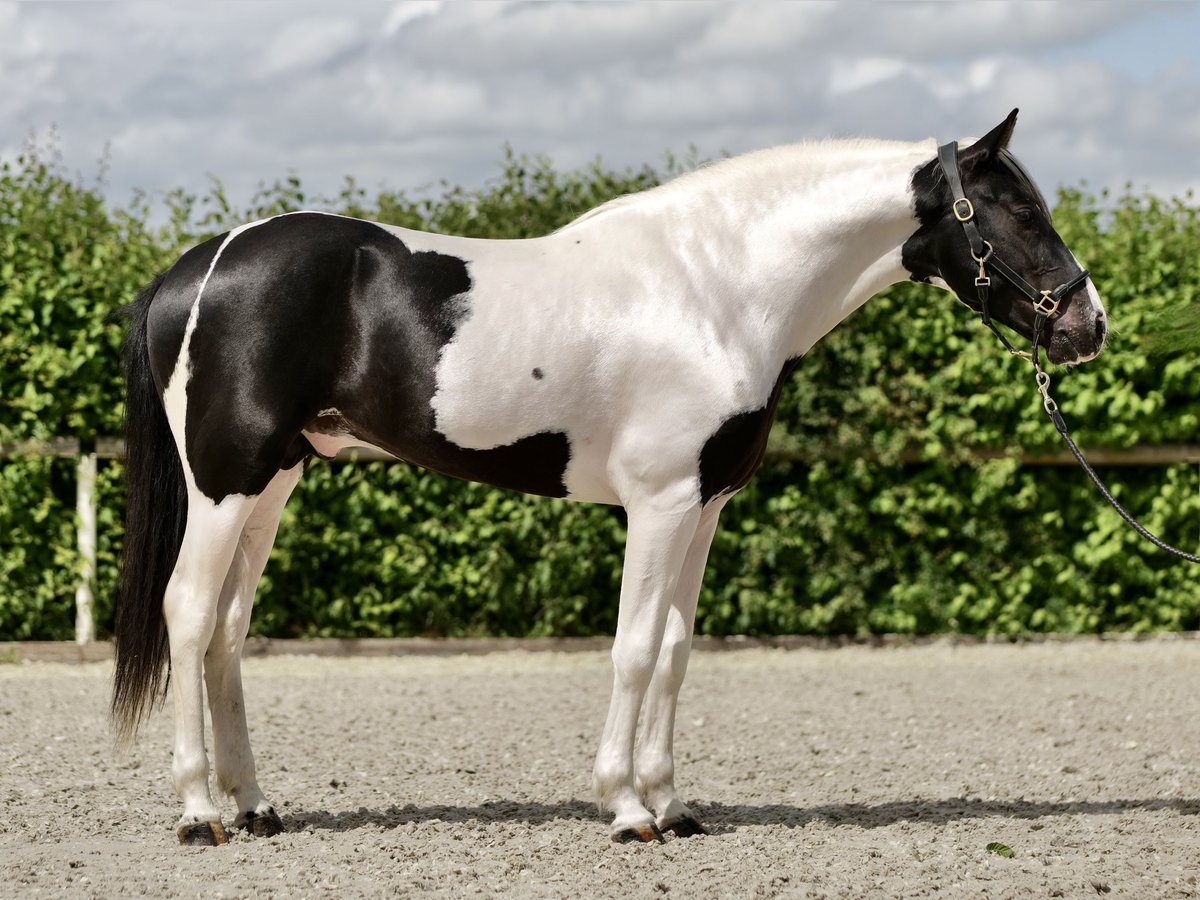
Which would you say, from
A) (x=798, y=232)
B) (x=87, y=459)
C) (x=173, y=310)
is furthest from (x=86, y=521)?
(x=798, y=232)

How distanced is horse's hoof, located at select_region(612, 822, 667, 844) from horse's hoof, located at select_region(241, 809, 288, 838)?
Answer: 118 cm

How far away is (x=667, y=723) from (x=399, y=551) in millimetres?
4661

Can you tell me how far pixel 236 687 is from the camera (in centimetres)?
455

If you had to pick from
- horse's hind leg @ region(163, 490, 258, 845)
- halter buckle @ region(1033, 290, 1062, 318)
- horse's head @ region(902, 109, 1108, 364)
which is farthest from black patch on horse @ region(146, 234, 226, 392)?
halter buckle @ region(1033, 290, 1062, 318)

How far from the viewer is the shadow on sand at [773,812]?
484cm

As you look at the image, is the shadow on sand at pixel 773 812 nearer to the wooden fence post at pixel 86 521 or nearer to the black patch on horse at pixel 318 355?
the black patch on horse at pixel 318 355

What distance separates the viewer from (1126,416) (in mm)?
9250

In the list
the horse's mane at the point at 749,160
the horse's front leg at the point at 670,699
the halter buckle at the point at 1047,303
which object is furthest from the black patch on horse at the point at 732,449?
the halter buckle at the point at 1047,303

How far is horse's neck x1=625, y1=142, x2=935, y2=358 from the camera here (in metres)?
4.38

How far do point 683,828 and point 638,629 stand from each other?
0.80m

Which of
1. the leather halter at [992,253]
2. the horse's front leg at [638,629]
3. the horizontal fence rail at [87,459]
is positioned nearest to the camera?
the horse's front leg at [638,629]

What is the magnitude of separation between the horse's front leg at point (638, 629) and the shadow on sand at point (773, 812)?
0.43m

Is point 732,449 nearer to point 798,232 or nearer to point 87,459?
point 798,232

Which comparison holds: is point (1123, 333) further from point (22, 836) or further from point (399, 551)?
point (22, 836)
